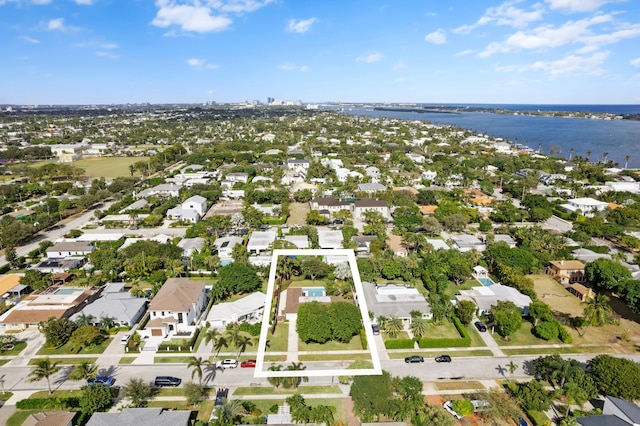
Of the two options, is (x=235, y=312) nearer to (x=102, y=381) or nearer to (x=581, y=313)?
(x=102, y=381)

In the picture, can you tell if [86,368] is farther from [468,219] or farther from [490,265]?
[468,219]

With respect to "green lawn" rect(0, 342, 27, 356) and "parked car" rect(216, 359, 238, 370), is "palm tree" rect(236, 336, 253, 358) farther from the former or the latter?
"green lawn" rect(0, 342, 27, 356)

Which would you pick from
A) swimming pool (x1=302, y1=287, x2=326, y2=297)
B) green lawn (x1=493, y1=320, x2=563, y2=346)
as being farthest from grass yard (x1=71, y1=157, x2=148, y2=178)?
green lawn (x1=493, y1=320, x2=563, y2=346)

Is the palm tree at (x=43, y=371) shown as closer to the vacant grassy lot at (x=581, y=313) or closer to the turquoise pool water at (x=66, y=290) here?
the turquoise pool water at (x=66, y=290)

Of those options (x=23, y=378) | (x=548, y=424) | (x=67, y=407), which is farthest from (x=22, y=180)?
(x=548, y=424)

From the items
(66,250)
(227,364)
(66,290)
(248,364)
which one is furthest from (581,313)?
(66,250)
